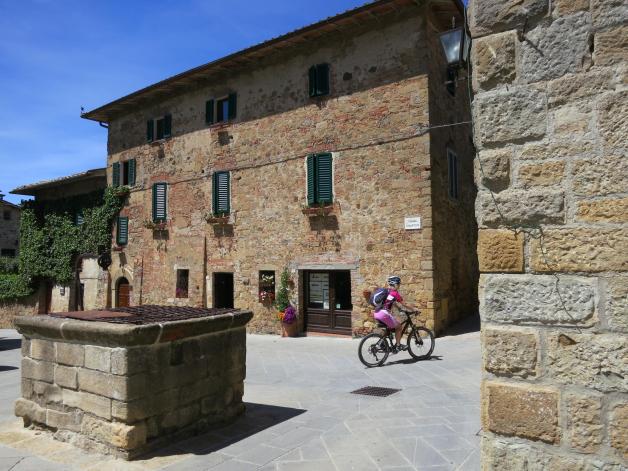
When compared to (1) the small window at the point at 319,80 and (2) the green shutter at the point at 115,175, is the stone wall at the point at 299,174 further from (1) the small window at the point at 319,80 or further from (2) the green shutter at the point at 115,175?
(2) the green shutter at the point at 115,175

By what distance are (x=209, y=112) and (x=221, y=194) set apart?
279 cm

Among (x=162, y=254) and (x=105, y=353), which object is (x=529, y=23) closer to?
(x=105, y=353)

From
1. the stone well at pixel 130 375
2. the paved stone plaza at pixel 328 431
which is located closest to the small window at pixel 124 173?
the paved stone plaza at pixel 328 431

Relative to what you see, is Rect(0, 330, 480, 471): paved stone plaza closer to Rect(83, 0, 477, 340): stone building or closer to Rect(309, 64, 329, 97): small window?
Rect(83, 0, 477, 340): stone building

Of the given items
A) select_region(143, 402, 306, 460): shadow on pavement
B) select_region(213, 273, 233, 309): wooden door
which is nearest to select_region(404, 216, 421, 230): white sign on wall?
select_region(213, 273, 233, 309): wooden door

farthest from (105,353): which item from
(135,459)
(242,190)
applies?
(242,190)

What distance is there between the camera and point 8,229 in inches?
1277

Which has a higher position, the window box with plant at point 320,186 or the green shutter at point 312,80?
the green shutter at point 312,80

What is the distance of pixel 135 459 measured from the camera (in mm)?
4016

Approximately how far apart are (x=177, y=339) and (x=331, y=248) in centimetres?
817

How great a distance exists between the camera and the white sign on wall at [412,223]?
11148mm

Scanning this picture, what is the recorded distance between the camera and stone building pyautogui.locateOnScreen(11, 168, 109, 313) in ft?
60.3

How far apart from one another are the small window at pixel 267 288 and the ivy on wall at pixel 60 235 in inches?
290

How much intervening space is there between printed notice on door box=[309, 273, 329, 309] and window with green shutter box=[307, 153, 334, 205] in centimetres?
198
